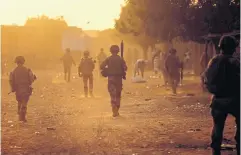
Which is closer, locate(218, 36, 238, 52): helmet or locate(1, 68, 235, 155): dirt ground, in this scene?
locate(218, 36, 238, 52): helmet

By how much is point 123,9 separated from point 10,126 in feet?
138

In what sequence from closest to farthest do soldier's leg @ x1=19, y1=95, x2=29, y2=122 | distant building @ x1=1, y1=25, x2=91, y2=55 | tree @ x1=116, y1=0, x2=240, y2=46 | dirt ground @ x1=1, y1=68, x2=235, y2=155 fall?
dirt ground @ x1=1, y1=68, x2=235, y2=155 → soldier's leg @ x1=19, y1=95, x2=29, y2=122 → tree @ x1=116, y1=0, x2=240, y2=46 → distant building @ x1=1, y1=25, x2=91, y2=55

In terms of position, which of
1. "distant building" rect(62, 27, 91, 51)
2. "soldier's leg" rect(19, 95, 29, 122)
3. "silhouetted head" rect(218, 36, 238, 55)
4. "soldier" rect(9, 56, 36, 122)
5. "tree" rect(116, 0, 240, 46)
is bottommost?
"soldier's leg" rect(19, 95, 29, 122)

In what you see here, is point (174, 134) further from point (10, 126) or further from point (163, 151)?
point (10, 126)

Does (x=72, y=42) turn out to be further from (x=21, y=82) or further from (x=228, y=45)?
(x=228, y=45)

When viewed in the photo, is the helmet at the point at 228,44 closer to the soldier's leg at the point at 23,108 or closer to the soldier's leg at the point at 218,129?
the soldier's leg at the point at 218,129

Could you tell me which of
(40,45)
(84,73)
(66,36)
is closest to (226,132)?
(84,73)

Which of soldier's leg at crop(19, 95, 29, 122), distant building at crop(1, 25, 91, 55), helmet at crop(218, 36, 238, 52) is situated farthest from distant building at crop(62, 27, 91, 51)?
helmet at crop(218, 36, 238, 52)

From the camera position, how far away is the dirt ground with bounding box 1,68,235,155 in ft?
28.9

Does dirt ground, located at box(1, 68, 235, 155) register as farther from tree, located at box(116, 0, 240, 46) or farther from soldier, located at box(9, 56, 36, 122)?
tree, located at box(116, 0, 240, 46)

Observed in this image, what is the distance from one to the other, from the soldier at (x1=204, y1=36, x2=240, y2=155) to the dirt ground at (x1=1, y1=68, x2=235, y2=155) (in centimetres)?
111

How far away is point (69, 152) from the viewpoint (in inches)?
335

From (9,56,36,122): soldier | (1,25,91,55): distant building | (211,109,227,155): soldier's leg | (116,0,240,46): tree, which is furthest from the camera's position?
(1,25,91,55): distant building

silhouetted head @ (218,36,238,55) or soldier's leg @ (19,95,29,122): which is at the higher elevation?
silhouetted head @ (218,36,238,55)
